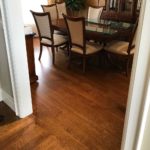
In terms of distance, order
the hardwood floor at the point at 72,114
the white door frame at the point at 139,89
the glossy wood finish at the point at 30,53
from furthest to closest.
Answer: the glossy wood finish at the point at 30,53, the hardwood floor at the point at 72,114, the white door frame at the point at 139,89

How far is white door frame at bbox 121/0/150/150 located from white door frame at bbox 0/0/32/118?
124 cm

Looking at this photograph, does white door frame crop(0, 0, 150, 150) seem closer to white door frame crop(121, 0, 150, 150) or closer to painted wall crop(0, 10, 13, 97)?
white door frame crop(121, 0, 150, 150)

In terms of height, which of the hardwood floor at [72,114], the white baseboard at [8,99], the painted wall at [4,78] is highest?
the painted wall at [4,78]

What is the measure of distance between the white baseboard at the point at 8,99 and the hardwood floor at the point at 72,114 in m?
0.23

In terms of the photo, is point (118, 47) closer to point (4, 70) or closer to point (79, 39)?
point (79, 39)

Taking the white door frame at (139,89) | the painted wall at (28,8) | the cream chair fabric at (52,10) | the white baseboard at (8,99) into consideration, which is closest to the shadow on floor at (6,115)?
the white baseboard at (8,99)

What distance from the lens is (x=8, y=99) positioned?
232 cm

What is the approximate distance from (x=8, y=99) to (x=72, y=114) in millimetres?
797

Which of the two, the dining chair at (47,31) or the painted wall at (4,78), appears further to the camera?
the dining chair at (47,31)

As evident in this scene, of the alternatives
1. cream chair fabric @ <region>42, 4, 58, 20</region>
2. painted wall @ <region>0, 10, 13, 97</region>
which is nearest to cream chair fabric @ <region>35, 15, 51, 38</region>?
cream chair fabric @ <region>42, 4, 58, 20</region>

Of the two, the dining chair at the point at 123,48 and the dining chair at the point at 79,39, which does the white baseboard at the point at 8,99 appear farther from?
the dining chair at the point at 123,48

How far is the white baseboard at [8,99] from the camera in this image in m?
2.26

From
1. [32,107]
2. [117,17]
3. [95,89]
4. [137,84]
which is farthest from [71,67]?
[137,84]

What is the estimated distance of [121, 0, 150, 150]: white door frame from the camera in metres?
0.81
